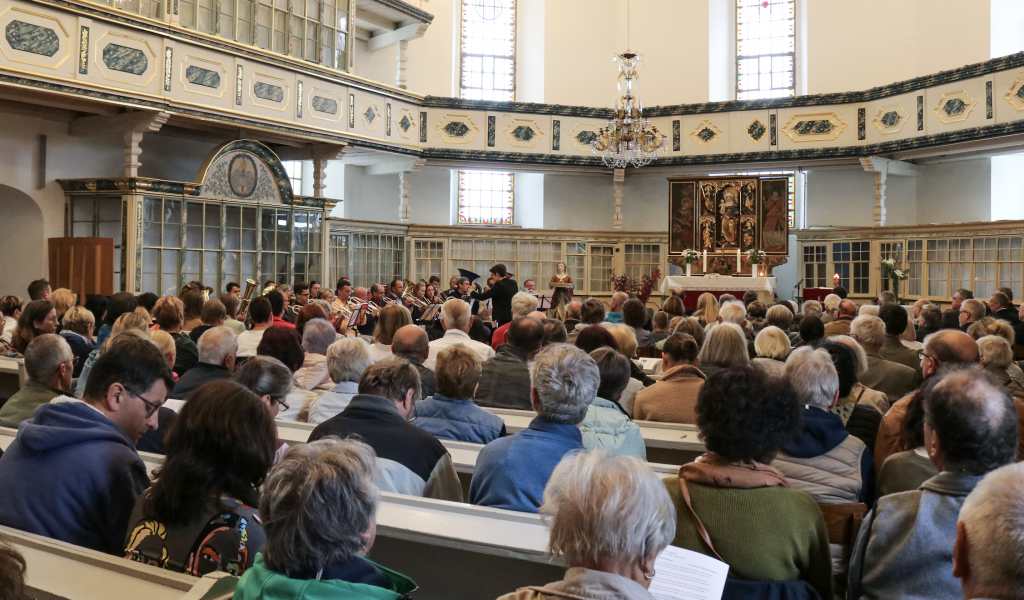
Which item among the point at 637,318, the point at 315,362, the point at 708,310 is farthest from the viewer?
the point at 708,310

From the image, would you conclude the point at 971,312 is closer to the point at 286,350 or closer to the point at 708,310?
the point at 708,310

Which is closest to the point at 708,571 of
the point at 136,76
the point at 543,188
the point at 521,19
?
the point at 136,76

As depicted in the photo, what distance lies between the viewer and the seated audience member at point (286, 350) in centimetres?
458

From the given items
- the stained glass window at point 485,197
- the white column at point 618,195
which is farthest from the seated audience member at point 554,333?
the stained glass window at point 485,197

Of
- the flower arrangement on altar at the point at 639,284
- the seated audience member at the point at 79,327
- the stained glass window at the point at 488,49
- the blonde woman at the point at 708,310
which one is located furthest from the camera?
the stained glass window at the point at 488,49

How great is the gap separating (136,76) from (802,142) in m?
12.6

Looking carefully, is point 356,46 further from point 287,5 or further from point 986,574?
A: point 986,574

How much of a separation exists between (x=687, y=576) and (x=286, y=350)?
118 inches

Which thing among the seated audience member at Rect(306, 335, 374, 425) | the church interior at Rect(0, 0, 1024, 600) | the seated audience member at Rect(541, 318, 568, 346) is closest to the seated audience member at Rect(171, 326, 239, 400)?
the church interior at Rect(0, 0, 1024, 600)

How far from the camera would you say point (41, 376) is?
362 centimetres

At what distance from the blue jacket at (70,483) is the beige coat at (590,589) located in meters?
1.51

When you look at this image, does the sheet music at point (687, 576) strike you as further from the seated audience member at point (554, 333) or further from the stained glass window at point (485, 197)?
the stained glass window at point (485, 197)

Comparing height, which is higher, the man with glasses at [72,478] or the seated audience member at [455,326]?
the seated audience member at [455,326]

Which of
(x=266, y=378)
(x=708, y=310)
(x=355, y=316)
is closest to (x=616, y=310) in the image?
(x=708, y=310)
